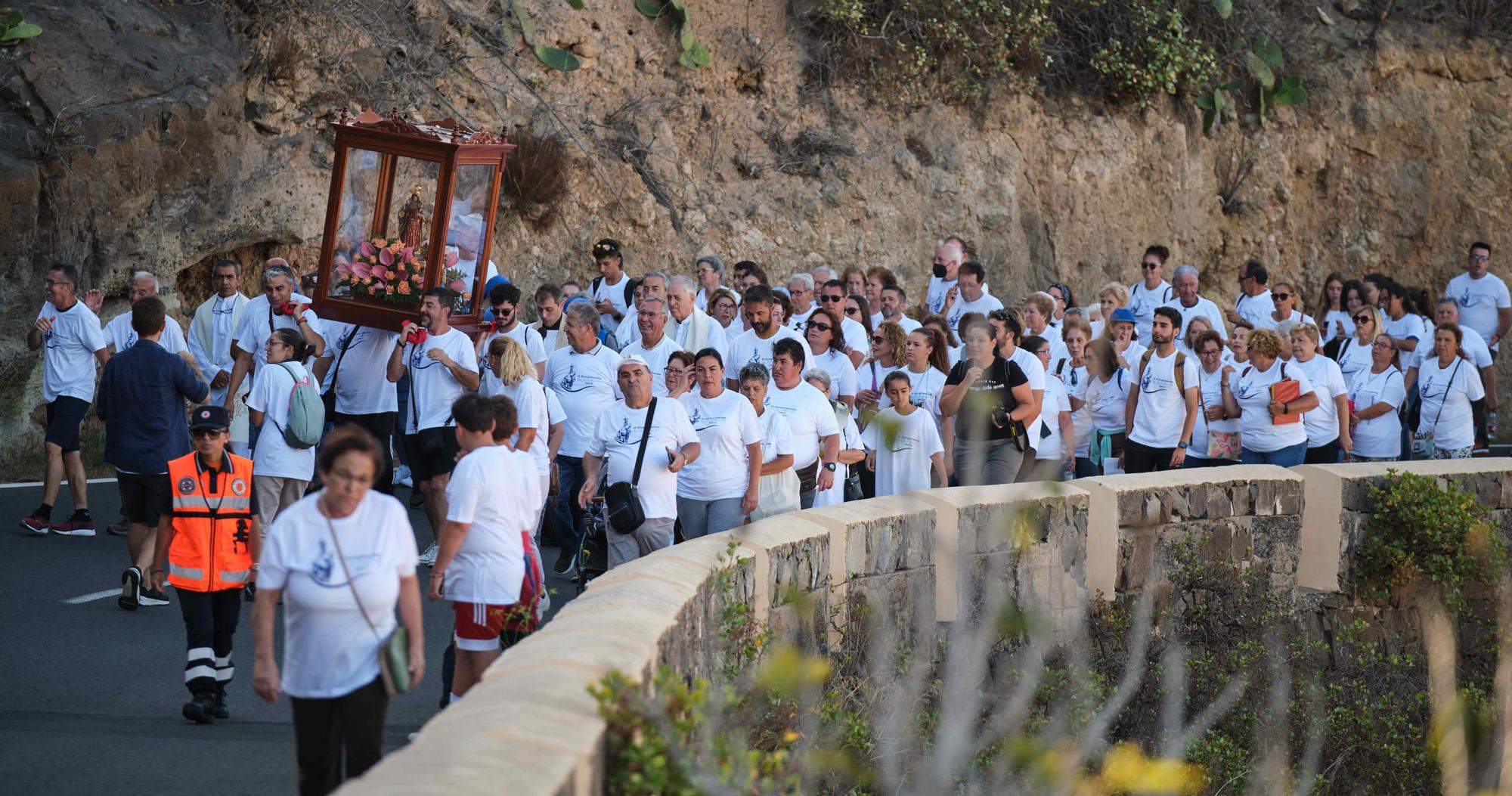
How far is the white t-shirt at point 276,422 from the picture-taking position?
9.51m

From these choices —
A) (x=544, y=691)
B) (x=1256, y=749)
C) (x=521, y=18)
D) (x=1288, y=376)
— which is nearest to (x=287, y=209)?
(x=521, y=18)

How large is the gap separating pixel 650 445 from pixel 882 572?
4.57 feet

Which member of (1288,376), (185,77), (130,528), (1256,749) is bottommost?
(1256,749)

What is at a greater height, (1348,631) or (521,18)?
(521,18)

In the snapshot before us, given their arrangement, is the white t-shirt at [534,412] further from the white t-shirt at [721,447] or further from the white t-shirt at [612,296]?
the white t-shirt at [612,296]

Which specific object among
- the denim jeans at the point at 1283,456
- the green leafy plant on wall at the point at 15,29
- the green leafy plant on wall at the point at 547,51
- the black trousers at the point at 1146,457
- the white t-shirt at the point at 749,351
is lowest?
the black trousers at the point at 1146,457

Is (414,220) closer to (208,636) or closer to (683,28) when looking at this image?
A: (208,636)

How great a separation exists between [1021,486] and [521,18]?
1133 centimetres

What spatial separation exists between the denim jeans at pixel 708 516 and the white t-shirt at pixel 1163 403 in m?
4.18

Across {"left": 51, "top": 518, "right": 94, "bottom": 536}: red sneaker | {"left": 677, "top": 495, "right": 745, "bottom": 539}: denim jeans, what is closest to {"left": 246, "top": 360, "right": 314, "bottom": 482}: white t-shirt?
{"left": 677, "top": 495, "right": 745, "bottom": 539}: denim jeans

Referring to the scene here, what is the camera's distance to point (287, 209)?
15992 millimetres

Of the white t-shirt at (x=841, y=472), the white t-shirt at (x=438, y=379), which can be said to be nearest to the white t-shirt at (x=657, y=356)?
the white t-shirt at (x=438, y=379)

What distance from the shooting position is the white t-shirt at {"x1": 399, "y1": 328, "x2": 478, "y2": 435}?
10078 mm

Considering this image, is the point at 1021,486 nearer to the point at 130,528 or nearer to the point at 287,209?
the point at 130,528
